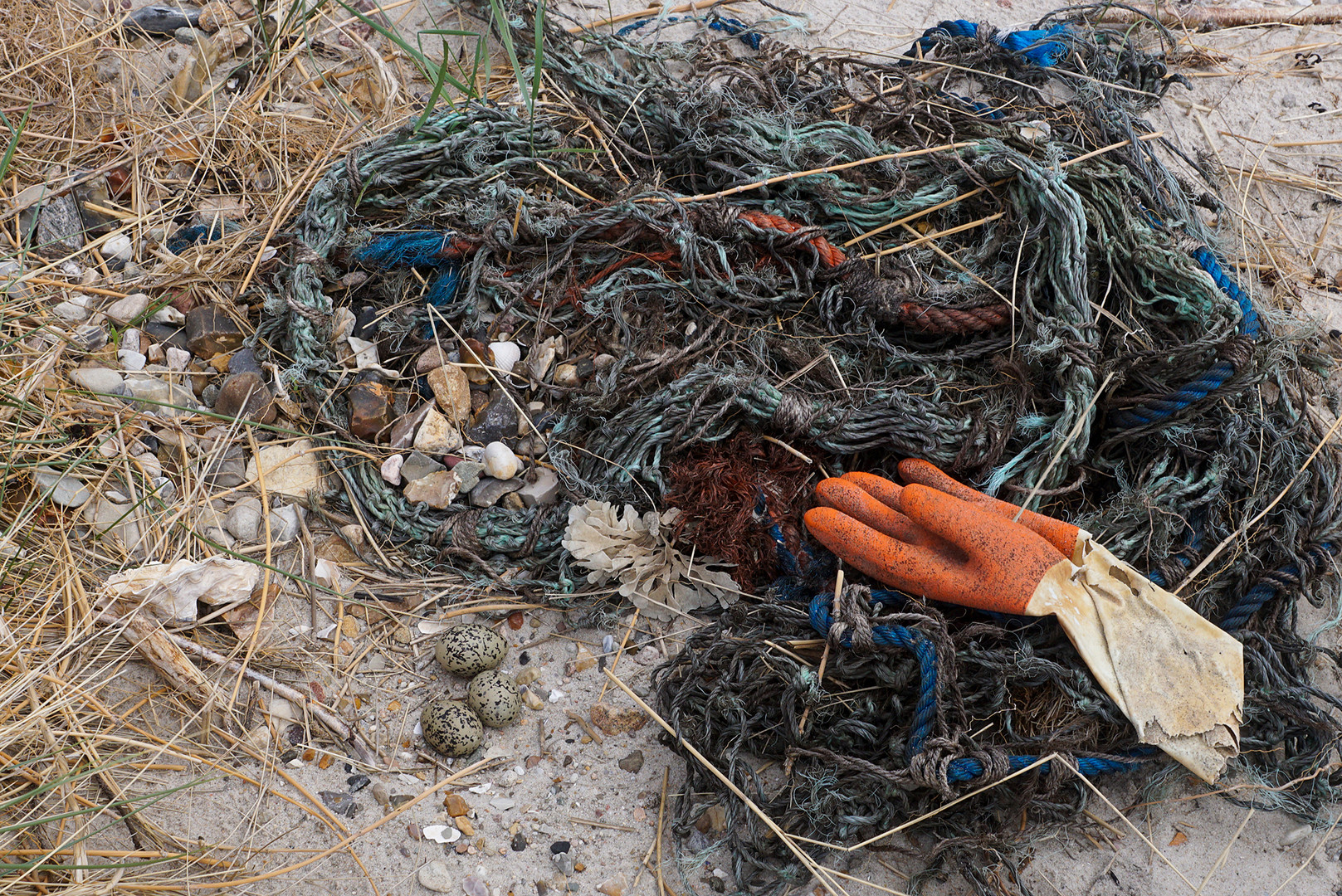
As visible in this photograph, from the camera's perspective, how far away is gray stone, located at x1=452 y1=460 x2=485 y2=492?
9.19 feet

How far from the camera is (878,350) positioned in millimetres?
2879

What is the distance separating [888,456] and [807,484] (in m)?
0.29

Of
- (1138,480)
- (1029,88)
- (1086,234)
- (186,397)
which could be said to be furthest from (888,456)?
(186,397)

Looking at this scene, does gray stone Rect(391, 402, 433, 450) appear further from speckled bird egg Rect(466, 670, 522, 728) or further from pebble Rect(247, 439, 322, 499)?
speckled bird egg Rect(466, 670, 522, 728)

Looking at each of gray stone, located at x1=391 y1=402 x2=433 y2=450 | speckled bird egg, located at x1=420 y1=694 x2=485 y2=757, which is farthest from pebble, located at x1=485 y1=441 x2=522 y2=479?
speckled bird egg, located at x1=420 y1=694 x2=485 y2=757

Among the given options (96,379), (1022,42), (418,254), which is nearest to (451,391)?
(418,254)

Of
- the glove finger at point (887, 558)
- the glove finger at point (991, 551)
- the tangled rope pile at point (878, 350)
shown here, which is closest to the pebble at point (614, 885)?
the tangled rope pile at point (878, 350)

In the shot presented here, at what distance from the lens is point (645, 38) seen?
3.72 meters

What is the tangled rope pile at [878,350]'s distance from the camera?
7.61ft

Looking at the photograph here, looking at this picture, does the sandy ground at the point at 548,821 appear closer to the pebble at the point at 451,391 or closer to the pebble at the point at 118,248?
the pebble at the point at 451,391

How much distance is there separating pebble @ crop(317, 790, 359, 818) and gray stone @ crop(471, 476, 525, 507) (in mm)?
920

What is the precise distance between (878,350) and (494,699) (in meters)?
1.62

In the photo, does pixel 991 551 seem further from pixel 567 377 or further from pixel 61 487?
pixel 61 487

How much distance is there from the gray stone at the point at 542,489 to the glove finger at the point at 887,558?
0.83 meters
